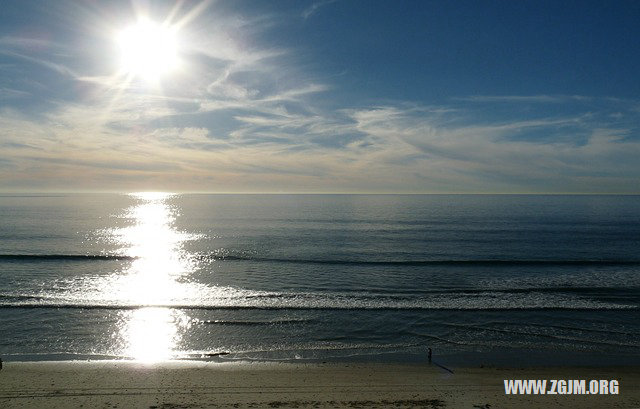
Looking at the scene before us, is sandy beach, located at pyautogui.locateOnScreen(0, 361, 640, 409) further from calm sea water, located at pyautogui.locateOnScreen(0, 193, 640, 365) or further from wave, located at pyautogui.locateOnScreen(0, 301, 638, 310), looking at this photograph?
wave, located at pyautogui.locateOnScreen(0, 301, 638, 310)

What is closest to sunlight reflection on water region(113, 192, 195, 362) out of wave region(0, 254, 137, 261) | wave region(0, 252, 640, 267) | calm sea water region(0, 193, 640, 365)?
calm sea water region(0, 193, 640, 365)

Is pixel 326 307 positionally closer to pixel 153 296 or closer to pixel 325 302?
pixel 325 302

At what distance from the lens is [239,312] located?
24.6m

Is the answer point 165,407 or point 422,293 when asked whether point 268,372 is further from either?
point 422,293

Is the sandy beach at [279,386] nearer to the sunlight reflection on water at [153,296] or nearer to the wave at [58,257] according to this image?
the sunlight reflection on water at [153,296]

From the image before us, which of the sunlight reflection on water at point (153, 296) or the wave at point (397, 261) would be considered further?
the wave at point (397, 261)

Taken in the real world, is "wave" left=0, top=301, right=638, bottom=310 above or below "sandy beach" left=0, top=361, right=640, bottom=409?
above

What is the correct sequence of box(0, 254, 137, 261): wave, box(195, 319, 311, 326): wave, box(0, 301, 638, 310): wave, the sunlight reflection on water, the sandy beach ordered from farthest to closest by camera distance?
box(0, 254, 137, 261): wave < box(0, 301, 638, 310): wave < box(195, 319, 311, 326): wave < the sunlight reflection on water < the sandy beach

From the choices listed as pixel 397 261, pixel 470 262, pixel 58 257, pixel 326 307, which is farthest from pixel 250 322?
pixel 58 257

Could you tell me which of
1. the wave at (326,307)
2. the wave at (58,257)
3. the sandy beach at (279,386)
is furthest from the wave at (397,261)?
the sandy beach at (279,386)

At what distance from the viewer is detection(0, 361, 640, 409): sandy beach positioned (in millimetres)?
12984

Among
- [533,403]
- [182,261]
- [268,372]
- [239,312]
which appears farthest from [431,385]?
[182,261]

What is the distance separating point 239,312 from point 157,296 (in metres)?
7.57

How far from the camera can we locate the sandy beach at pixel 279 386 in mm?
12984
